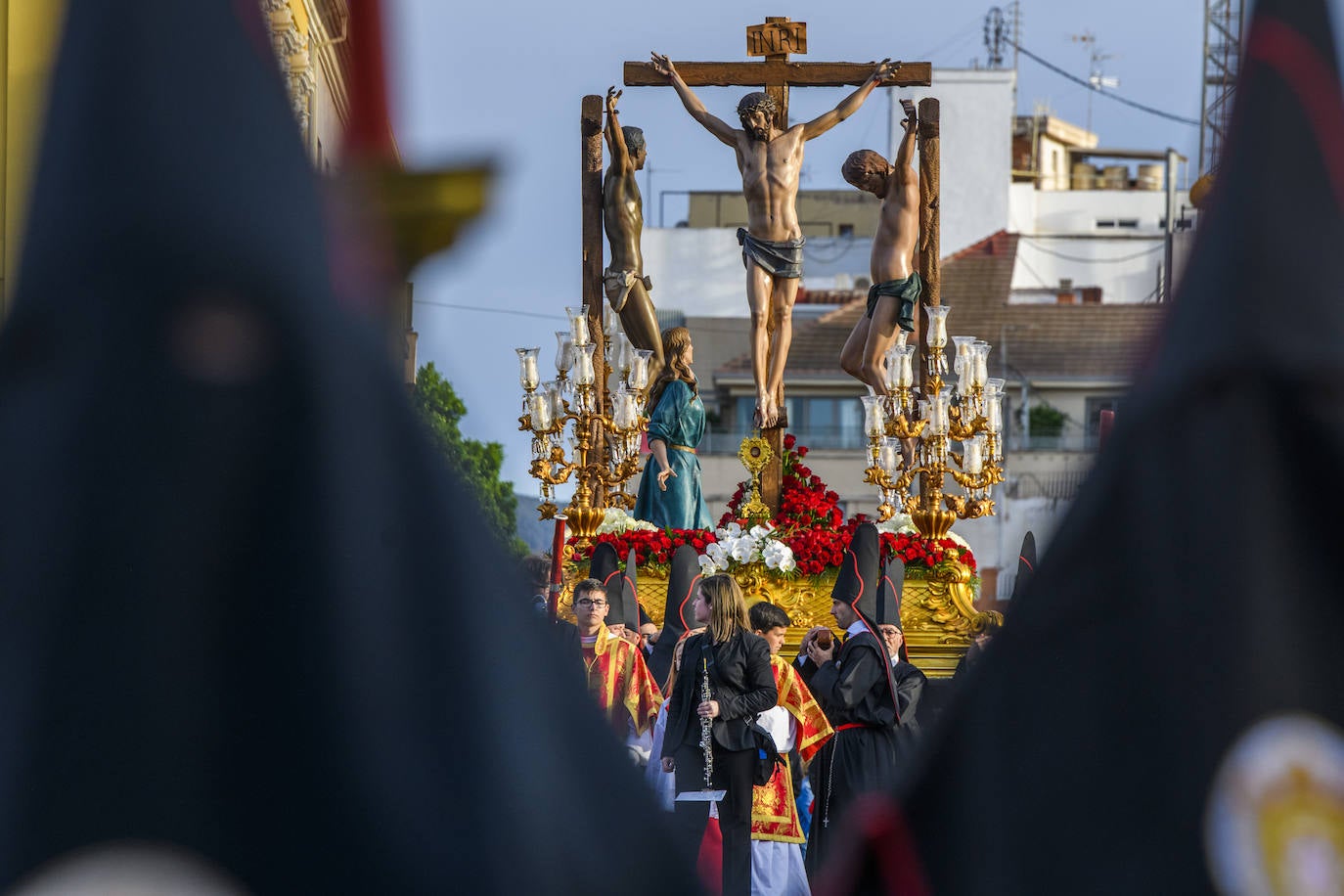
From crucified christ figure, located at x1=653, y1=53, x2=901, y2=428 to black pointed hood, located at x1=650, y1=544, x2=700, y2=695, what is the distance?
8.74ft

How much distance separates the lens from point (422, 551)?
1048 mm

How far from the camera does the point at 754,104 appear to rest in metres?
14.3

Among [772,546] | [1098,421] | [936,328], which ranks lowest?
[772,546]

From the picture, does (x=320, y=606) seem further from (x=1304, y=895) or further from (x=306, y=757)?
(x=1304, y=895)

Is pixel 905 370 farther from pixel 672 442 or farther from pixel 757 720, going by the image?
pixel 757 720

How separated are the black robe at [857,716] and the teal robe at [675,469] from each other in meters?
5.38

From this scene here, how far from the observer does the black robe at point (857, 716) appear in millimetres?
8938

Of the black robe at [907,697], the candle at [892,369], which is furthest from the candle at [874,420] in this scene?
the black robe at [907,697]

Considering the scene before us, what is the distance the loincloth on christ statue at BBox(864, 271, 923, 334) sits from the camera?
1420 centimetres

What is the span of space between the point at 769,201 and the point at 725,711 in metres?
6.89

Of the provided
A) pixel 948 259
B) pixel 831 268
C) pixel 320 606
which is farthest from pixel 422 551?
pixel 831 268

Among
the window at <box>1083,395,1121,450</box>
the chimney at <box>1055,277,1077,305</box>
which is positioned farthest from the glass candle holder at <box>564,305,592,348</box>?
the chimney at <box>1055,277,1077,305</box>

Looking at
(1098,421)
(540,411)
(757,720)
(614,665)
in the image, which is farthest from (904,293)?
(1098,421)

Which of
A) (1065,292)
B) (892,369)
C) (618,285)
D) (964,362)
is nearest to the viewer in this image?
(964,362)
